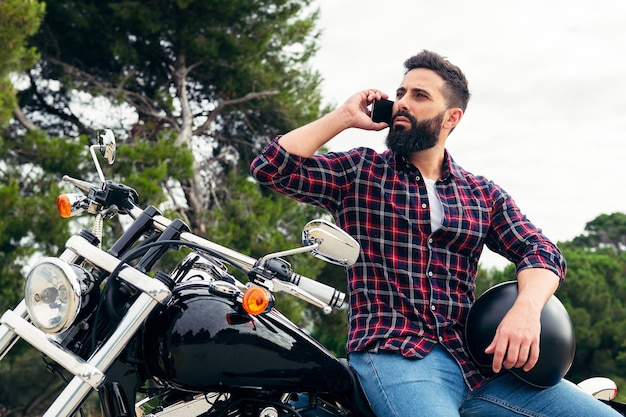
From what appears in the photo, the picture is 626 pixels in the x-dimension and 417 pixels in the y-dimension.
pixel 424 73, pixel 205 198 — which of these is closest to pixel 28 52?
pixel 205 198

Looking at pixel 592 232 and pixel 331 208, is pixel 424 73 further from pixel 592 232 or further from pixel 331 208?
pixel 592 232

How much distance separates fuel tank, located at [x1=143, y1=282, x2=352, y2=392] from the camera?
1792 millimetres

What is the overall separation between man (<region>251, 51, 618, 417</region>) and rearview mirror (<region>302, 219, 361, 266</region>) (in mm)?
643

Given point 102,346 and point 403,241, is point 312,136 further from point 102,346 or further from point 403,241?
point 102,346

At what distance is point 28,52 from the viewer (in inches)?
381

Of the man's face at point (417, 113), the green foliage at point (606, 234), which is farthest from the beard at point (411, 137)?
the green foliage at point (606, 234)

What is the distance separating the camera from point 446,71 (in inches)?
113

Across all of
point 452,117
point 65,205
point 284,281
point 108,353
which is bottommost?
point 108,353

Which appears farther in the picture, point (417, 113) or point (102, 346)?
point (417, 113)

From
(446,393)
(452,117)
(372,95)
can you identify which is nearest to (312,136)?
(372,95)

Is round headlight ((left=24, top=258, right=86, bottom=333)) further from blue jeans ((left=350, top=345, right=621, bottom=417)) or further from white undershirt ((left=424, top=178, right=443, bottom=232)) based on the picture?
white undershirt ((left=424, top=178, right=443, bottom=232))

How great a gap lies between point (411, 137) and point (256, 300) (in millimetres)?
1239

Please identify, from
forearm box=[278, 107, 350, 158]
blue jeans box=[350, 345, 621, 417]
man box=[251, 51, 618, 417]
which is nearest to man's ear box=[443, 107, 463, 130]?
man box=[251, 51, 618, 417]

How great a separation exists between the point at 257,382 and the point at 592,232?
71.1 feet
